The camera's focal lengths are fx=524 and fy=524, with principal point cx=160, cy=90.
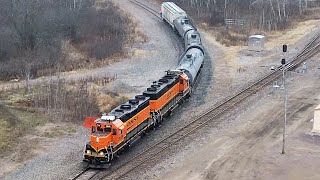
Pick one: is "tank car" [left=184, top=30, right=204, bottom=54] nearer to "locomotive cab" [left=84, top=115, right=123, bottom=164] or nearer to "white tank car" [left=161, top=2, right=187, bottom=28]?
"white tank car" [left=161, top=2, right=187, bottom=28]

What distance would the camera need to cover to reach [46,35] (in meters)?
58.1

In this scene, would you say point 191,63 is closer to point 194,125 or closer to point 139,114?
point 194,125

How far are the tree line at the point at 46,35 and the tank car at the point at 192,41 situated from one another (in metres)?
8.06

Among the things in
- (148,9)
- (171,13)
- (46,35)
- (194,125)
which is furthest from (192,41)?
(148,9)

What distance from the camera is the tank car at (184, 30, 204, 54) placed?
51.9 m

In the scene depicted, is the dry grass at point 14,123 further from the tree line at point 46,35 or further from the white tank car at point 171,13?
the white tank car at point 171,13

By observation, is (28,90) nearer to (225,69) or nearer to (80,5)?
(225,69)

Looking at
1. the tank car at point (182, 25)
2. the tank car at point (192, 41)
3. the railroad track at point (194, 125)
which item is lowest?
the railroad track at point (194, 125)

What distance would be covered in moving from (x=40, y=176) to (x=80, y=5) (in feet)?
144

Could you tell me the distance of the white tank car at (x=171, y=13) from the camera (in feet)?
221

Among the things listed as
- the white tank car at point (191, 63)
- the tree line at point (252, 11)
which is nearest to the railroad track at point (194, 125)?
the white tank car at point (191, 63)

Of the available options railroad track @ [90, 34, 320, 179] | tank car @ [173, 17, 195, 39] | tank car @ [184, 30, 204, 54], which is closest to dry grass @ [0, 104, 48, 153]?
railroad track @ [90, 34, 320, 179]

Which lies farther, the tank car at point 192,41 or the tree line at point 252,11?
the tree line at point 252,11

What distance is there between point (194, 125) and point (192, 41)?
62.8 feet
